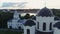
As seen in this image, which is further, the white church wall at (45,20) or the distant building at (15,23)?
the distant building at (15,23)

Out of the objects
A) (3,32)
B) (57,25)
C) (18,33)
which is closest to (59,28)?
(57,25)

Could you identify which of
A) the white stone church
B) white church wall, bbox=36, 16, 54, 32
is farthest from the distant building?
white church wall, bbox=36, 16, 54, 32

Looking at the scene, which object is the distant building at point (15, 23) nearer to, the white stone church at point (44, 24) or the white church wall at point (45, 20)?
the white stone church at point (44, 24)

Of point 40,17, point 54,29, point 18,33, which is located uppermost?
point 40,17

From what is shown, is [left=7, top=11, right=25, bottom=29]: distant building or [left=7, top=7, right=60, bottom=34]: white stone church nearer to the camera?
[left=7, top=7, right=60, bottom=34]: white stone church

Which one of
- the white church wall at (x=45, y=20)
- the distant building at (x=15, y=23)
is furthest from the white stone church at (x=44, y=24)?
the distant building at (x=15, y=23)

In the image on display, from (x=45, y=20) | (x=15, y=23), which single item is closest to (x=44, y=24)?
(x=45, y=20)

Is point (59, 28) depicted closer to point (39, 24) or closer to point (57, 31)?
point (57, 31)

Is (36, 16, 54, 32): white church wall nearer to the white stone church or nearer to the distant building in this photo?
the white stone church

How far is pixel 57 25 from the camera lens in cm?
1459

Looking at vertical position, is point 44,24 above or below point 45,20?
below

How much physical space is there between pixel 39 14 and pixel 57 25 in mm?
1635

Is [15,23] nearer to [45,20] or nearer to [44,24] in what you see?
[44,24]

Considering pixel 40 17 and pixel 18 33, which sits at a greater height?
pixel 40 17
